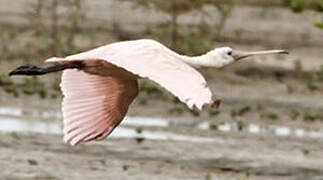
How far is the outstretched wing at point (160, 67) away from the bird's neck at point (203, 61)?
30 cm

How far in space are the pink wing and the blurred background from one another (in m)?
2.18

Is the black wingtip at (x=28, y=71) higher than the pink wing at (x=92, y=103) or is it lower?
higher

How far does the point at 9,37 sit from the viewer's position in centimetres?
1822

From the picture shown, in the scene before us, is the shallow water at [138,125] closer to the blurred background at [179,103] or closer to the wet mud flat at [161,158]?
the blurred background at [179,103]

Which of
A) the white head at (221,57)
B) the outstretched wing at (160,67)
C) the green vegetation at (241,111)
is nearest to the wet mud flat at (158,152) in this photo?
the green vegetation at (241,111)

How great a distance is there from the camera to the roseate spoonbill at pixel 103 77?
26.8 feet

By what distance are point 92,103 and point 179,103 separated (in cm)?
583

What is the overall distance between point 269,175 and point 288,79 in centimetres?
524

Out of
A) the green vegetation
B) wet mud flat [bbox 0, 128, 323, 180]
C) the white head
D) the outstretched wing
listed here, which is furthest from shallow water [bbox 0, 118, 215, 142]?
the outstretched wing

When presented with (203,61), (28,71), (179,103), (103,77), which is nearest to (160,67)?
(203,61)

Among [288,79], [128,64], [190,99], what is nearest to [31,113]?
[288,79]

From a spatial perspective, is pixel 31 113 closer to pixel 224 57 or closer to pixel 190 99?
pixel 224 57

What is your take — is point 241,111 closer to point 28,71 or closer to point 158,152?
point 158,152

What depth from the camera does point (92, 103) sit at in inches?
353
